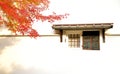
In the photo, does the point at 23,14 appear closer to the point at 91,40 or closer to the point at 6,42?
the point at 6,42

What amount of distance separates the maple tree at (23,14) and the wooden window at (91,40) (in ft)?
4.55

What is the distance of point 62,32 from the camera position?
10289mm

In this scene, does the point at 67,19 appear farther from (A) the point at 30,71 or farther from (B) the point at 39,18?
(A) the point at 30,71

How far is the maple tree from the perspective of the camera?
327 inches

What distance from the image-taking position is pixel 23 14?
890 centimetres

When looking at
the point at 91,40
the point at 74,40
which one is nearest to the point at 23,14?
the point at 74,40

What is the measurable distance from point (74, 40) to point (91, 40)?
2.63 feet

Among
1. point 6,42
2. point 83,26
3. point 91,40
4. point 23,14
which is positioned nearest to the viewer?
point 23,14

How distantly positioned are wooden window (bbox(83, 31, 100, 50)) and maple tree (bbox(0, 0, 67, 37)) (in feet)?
4.55

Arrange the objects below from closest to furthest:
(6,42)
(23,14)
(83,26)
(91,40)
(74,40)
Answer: (23,14), (83,26), (91,40), (74,40), (6,42)

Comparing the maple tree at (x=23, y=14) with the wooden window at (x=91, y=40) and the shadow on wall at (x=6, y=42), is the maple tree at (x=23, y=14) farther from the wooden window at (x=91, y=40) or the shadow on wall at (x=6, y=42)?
the wooden window at (x=91, y=40)

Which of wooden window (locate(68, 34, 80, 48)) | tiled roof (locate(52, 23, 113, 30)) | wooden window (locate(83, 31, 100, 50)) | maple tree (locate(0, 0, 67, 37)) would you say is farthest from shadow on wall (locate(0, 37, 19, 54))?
wooden window (locate(83, 31, 100, 50))

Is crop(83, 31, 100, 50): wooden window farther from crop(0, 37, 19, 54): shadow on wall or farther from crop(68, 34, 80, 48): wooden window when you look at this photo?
crop(0, 37, 19, 54): shadow on wall

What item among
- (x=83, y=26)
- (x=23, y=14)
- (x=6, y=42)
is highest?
(x=23, y=14)
